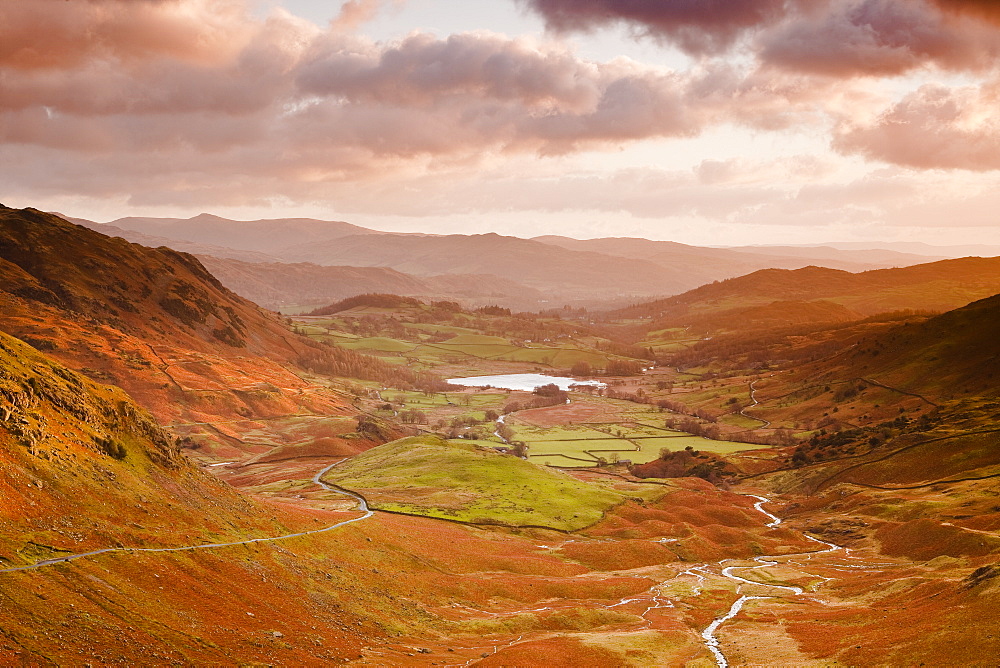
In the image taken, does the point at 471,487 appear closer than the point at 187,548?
No

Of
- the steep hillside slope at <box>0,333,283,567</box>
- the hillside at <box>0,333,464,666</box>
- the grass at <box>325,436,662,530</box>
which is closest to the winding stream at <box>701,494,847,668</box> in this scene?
the grass at <box>325,436,662,530</box>

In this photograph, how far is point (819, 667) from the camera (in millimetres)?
66188

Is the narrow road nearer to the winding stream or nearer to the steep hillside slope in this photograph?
the steep hillside slope

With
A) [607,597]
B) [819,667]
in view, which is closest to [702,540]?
[607,597]

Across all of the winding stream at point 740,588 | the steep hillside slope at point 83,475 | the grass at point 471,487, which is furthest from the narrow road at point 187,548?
the winding stream at point 740,588

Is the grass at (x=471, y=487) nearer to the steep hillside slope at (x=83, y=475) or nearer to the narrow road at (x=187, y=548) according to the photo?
the narrow road at (x=187, y=548)

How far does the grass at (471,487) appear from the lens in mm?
142250

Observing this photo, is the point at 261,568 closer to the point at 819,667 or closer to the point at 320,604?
the point at 320,604

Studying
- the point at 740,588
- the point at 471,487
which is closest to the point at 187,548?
the point at 740,588

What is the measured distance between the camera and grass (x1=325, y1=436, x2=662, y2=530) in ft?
467

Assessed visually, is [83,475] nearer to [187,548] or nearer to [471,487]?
[187,548]

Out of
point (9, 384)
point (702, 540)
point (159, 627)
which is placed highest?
point (9, 384)

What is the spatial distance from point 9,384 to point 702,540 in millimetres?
123502

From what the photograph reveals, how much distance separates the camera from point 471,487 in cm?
15888
